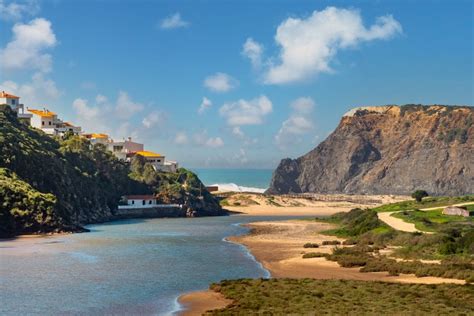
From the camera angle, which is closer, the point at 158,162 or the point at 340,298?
the point at 340,298

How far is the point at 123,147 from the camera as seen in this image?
165 meters

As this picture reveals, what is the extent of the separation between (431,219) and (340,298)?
150ft

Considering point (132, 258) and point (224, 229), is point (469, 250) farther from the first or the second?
point (224, 229)

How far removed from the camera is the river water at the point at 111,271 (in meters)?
36.2

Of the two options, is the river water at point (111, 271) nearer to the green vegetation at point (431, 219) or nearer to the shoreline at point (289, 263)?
the shoreline at point (289, 263)

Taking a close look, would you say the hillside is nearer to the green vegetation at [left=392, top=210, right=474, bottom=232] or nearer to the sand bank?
the sand bank

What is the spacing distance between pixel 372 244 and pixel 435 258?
1552 centimetres

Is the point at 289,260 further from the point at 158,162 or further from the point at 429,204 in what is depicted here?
the point at 158,162

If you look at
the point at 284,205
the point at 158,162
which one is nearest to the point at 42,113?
the point at 158,162

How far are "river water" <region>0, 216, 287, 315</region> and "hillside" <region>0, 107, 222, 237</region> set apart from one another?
710cm

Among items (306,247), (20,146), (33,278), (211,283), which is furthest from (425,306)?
(20,146)

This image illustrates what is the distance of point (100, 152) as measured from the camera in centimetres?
13600

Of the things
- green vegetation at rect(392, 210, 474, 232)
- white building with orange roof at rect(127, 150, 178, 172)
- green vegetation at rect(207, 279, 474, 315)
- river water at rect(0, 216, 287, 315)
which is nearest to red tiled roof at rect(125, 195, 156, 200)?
white building with orange roof at rect(127, 150, 178, 172)

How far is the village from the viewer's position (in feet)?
437
